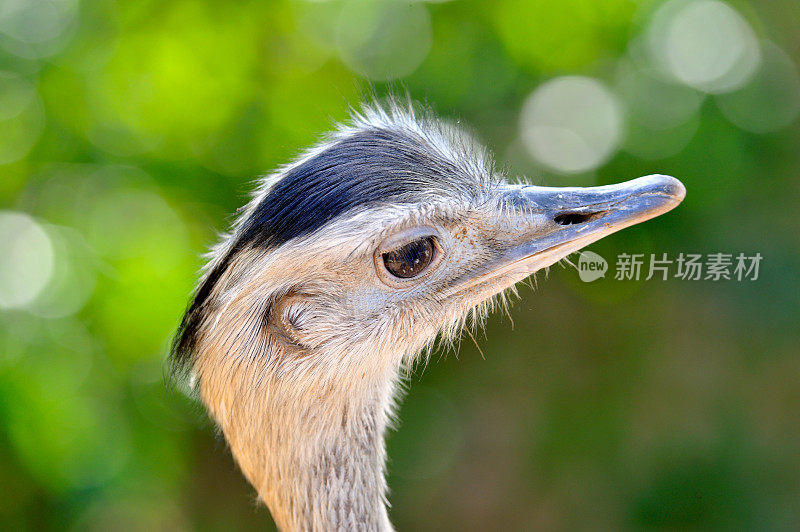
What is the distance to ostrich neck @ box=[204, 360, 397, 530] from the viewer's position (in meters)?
1.47

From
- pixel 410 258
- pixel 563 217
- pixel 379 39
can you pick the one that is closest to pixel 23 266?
pixel 379 39

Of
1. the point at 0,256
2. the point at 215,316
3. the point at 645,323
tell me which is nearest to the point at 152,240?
the point at 0,256

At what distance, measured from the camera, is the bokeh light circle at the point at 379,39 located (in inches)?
118

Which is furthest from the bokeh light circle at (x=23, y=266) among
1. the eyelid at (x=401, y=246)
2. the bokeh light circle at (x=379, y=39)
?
the eyelid at (x=401, y=246)

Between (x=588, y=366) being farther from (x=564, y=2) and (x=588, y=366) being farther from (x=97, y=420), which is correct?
(x=97, y=420)

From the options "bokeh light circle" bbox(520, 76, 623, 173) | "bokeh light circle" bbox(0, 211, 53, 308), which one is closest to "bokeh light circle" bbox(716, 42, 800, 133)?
"bokeh light circle" bbox(520, 76, 623, 173)

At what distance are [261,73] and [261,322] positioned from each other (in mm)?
1824

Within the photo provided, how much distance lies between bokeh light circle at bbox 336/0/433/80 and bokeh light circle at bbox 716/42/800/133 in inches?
49.6

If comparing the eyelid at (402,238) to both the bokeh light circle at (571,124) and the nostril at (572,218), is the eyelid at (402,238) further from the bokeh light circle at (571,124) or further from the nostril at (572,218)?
the bokeh light circle at (571,124)

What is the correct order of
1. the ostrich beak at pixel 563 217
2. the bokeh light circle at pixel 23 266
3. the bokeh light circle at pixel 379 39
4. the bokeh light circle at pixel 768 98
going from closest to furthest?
the ostrich beak at pixel 563 217
the bokeh light circle at pixel 23 266
the bokeh light circle at pixel 379 39
the bokeh light circle at pixel 768 98

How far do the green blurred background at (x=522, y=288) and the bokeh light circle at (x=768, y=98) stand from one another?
11mm

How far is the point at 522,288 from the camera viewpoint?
3293 millimetres

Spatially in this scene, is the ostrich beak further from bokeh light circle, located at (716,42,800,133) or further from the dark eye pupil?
bokeh light circle, located at (716,42,800,133)

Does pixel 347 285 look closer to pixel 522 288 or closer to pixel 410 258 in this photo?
pixel 410 258
